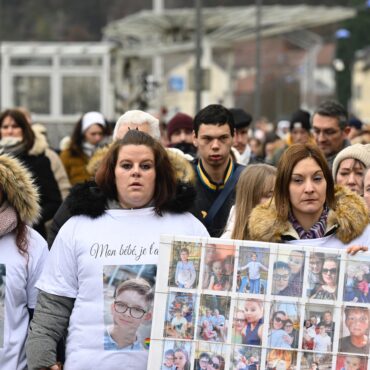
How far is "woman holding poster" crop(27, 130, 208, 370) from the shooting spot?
5.73m

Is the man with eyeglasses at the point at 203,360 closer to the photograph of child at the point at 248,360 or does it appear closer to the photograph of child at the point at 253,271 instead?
the photograph of child at the point at 248,360

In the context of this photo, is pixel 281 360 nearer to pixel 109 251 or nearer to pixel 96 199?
pixel 109 251

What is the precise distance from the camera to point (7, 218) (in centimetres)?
620

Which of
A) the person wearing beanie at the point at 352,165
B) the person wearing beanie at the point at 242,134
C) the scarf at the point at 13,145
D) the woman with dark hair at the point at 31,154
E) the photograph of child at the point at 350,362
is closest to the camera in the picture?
the photograph of child at the point at 350,362

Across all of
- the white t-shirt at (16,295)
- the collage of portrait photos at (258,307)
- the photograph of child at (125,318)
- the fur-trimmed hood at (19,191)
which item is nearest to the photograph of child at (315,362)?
the collage of portrait photos at (258,307)

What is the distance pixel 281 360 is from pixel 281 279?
0.33m

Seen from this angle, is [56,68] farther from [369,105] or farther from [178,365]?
[369,105]

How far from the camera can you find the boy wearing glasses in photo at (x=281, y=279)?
5.45m

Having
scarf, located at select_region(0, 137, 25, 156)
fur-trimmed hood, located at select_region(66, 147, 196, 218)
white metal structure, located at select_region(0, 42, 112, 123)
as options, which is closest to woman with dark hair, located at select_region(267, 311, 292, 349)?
fur-trimmed hood, located at select_region(66, 147, 196, 218)

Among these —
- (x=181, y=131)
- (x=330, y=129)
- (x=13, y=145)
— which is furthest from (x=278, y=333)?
(x=181, y=131)

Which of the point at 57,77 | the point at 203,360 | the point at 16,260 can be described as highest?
the point at 16,260

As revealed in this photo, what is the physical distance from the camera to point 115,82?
36.3 m

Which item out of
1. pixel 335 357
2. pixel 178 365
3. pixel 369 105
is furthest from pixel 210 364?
pixel 369 105

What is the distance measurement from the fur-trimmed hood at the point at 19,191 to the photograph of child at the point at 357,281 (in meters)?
1.65
